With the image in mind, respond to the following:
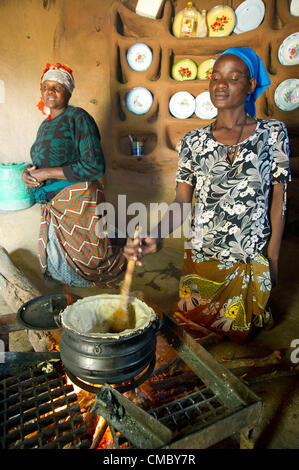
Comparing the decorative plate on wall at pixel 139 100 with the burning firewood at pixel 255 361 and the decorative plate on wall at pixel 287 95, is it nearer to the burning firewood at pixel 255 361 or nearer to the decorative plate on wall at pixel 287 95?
the decorative plate on wall at pixel 287 95

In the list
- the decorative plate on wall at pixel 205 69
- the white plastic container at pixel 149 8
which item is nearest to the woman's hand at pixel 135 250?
the decorative plate on wall at pixel 205 69

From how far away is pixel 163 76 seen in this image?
14.9 feet

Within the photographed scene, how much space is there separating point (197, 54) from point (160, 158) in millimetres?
1589

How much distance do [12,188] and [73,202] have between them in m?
2.50

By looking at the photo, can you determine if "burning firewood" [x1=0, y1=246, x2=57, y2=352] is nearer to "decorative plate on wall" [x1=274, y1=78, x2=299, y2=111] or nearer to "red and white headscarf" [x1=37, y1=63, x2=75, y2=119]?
"red and white headscarf" [x1=37, y1=63, x2=75, y2=119]

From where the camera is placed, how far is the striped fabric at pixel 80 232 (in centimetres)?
283

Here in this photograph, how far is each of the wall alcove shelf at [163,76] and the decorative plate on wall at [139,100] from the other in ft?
0.22

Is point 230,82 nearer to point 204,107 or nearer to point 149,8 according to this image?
point 204,107

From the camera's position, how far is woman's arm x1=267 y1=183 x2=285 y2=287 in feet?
7.02

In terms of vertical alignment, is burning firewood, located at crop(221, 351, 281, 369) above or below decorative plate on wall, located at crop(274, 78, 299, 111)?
below

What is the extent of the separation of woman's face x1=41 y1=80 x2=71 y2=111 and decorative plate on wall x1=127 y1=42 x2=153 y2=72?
7.72ft

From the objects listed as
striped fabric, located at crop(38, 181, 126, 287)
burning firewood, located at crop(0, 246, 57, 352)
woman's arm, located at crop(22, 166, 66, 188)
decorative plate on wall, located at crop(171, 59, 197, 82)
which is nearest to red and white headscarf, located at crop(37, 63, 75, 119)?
woman's arm, located at crop(22, 166, 66, 188)

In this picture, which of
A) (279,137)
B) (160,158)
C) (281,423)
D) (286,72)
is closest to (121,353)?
(281,423)

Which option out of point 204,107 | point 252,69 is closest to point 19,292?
point 252,69
